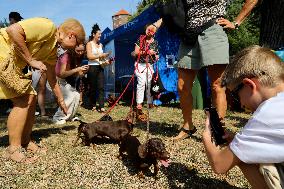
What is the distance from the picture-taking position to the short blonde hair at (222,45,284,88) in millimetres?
1928

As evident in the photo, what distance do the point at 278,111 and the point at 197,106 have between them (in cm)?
655

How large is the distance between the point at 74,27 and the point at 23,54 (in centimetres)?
Answer: 68

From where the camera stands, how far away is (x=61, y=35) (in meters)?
4.33

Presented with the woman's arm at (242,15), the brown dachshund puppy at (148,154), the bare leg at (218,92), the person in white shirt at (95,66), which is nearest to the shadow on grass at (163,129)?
the bare leg at (218,92)

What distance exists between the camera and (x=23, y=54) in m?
3.92

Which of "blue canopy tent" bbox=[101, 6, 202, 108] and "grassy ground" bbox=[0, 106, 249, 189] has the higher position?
"blue canopy tent" bbox=[101, 6, 202, 108]

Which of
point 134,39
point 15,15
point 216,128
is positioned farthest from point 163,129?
point 134,39

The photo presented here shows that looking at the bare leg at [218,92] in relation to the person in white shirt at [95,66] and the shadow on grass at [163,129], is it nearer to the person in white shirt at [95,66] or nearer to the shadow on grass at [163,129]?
the shadow on grass at [163,129]

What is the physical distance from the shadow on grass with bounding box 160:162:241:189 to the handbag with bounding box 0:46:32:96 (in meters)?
1.84

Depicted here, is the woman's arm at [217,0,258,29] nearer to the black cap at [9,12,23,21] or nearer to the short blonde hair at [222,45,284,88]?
the short blonde hair at [222,45,284,88]

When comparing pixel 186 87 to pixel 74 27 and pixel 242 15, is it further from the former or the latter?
pixel 74 27

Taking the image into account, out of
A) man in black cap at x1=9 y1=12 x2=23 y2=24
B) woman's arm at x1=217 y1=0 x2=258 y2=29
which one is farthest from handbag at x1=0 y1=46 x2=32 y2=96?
man in black cap at x1=9 y1=12 x2=23 y2=24

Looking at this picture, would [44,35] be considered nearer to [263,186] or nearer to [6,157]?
[6,157]

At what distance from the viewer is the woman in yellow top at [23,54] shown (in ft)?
12.9
